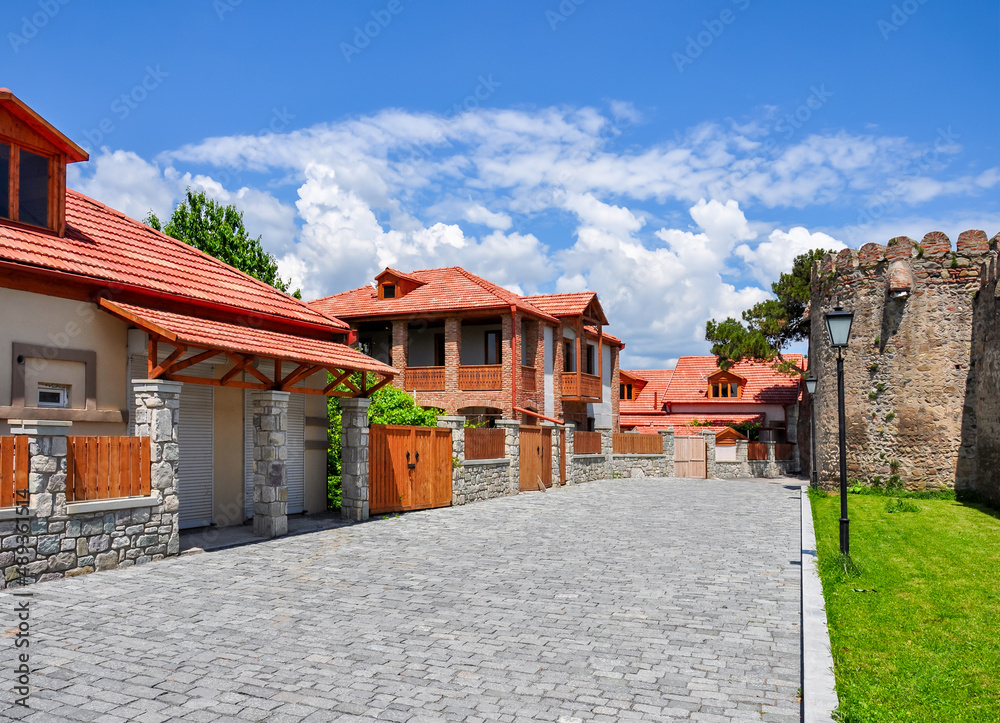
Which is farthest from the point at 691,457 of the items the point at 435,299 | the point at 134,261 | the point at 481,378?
the point at 134,261

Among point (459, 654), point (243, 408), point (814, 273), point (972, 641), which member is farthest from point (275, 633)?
point (814, 273)

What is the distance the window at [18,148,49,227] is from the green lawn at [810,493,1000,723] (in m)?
12.6

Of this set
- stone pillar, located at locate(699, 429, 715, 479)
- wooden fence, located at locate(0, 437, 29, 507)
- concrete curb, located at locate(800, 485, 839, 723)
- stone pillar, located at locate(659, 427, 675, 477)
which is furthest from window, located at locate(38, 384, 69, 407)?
stone pillar, located at locate(699, 429, 715, 479)

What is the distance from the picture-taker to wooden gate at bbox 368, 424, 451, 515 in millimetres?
16547

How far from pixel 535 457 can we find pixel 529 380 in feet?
16.5

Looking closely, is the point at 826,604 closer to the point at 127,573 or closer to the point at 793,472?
the point at 127,573

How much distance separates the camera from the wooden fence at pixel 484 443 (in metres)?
20.5

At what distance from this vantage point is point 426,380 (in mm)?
29922

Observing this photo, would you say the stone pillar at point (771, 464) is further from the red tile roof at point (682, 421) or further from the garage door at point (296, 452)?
the garage door at point (296, 452)

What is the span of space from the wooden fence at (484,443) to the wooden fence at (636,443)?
40.3 ft

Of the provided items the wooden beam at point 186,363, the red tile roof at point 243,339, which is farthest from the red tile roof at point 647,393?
the wooden beam at point 186,363

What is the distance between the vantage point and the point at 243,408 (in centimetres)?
1462

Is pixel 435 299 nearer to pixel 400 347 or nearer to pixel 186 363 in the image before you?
pixel 400 347

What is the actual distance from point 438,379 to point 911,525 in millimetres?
19006
